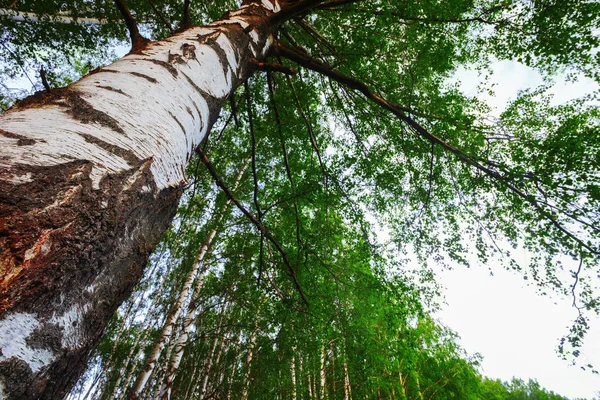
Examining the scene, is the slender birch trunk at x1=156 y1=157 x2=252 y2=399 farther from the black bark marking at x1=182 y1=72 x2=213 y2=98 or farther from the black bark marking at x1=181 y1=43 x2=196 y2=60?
the black bark marking at x1=181 y1=43 x2=196 y2=60

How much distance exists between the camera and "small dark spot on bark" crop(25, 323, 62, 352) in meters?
0.44

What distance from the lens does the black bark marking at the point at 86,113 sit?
73cm

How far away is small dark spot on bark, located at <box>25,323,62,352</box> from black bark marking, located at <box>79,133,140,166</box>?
0.41 meters

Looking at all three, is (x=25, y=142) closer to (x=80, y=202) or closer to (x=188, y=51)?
(x=80, y=202)

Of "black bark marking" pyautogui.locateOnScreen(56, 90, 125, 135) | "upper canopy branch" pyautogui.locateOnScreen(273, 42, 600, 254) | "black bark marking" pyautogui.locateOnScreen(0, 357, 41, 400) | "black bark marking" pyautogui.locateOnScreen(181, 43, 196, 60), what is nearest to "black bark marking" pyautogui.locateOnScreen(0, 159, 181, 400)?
"black bark marking" pyautogui.locateOnScreen(0, 357, 41, 400)

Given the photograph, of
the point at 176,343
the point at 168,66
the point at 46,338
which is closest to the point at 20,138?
the point at 46,338

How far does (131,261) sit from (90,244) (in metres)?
0.16

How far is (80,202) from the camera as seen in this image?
0.57 metres

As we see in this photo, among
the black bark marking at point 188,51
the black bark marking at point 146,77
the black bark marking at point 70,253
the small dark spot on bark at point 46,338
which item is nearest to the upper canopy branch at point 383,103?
the black bark marking at point 188,51

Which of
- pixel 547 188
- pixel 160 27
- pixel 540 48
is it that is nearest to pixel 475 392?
pixel 547 188

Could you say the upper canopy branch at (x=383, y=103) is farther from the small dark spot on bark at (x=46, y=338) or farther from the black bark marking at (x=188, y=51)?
the small dark spot on bark at (x=46, y=338)

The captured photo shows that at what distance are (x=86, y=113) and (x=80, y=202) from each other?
32cm

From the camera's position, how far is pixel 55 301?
494 millimetres

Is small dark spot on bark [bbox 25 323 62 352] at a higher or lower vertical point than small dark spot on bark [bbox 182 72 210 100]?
lower
